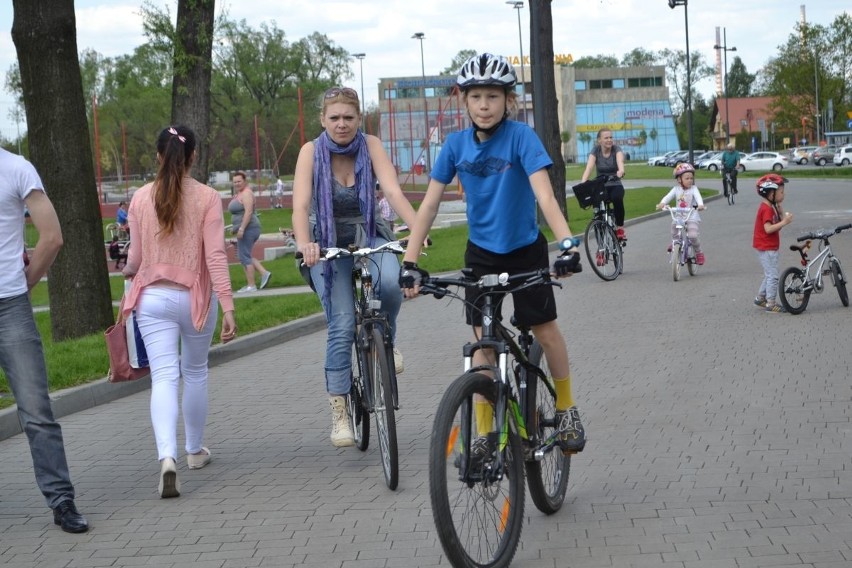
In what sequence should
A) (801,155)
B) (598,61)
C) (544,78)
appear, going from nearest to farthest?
1. (544,78)
2. (801,155)
3. (598,61)

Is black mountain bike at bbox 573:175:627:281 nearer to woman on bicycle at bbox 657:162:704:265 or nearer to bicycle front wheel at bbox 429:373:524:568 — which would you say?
woman on bicycle at bbox 657:162:704:265

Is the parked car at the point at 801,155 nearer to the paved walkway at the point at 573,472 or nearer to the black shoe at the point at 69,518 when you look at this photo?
the paved walkway at the point at 573,472

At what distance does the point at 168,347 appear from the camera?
6.50 m

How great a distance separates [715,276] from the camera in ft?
54.9

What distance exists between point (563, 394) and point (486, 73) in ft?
4.57

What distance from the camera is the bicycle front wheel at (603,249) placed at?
55.7 ft

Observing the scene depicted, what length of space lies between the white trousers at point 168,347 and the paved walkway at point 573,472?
1.23 ft

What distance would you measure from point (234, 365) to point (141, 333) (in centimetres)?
497

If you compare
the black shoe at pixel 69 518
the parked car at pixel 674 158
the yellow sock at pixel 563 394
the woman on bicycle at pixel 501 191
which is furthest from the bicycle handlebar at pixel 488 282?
the parked car at pixel 674 158

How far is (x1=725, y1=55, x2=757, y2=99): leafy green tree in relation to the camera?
18488 centimetres

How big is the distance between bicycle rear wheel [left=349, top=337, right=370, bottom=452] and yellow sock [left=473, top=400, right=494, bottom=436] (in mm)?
2010

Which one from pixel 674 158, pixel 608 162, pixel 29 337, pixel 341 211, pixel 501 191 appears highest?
pixel 501 191

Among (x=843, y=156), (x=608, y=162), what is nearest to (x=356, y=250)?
(x=608, y=162)

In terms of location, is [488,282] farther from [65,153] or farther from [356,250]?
[65,153]
